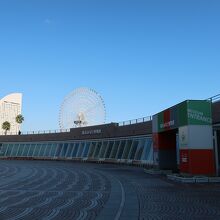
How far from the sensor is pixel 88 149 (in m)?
60.0

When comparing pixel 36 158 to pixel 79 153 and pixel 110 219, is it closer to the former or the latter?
pixel 79 153

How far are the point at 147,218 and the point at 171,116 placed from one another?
58.1ft

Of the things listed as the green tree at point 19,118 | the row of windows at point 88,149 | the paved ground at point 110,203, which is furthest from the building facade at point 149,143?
the green tree at point 19,118

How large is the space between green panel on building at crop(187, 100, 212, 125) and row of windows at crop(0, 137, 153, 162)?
17279 millimetres

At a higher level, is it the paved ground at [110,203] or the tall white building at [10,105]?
the tall white building at [10,105]

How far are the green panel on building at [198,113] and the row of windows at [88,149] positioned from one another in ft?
56.7

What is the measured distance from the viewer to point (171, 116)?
2905 centimetres

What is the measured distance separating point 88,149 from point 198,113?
35.9 m

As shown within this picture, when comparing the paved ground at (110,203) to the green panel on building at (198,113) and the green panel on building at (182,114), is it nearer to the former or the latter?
the green panel on building at (198,113)

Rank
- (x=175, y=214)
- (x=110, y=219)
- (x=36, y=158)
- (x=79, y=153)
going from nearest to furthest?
(x=110, y=219)
(x=175, y=214)
(x=79, y=153)
(x=36, y=158)

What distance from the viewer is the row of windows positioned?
4594cm

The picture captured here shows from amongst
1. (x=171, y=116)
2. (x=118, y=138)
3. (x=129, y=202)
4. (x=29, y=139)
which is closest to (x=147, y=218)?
(x=129, y=202)

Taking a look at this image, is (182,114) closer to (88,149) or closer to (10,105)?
(88,149)

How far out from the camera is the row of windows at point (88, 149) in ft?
151
